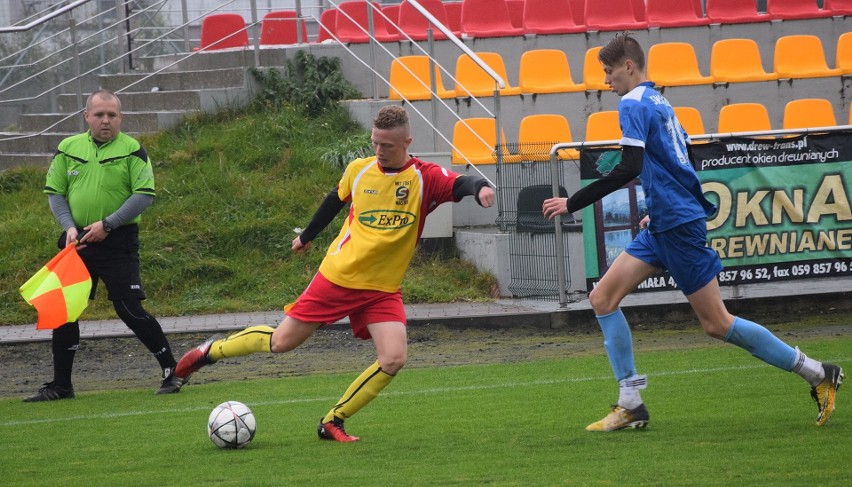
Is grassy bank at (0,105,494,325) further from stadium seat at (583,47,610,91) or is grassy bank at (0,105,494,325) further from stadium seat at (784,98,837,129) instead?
stadium seat at (784,98,837,129)

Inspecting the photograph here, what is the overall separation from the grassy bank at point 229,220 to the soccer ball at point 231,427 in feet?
21.7

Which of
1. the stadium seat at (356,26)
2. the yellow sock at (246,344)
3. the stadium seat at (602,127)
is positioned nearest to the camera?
the yellow sock at (246,344)

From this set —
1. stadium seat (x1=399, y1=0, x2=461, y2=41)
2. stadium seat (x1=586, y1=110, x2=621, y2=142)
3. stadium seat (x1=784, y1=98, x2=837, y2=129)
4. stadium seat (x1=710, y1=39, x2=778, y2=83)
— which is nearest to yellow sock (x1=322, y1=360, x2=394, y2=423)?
stadium seat (x1=586, y1=110, x2=621, y2=142)

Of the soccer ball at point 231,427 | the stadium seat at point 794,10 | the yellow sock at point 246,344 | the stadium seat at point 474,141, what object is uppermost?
the stadium seat at point 794,10

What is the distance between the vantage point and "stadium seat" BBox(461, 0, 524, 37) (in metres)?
18.7

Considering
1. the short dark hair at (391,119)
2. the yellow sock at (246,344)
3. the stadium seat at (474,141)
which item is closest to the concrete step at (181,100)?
the stadium seat at (474,141)

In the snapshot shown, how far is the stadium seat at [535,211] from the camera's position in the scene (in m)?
12.6

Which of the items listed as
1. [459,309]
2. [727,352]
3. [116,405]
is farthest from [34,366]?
[727,352]

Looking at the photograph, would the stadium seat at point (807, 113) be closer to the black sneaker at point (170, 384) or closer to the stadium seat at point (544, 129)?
the stadium seat at point (544, 129)

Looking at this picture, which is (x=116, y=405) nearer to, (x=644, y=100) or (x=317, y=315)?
(x=317, y=315)

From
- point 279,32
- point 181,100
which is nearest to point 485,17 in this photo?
point 279,32

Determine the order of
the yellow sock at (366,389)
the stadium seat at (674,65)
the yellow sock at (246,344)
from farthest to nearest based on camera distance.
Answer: the stadium seat at (674,65), the yellow sock at (246,344), the yellow sock at (366,389)

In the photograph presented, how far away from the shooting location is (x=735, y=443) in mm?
5684

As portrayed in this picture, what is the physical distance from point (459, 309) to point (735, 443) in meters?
6.86
